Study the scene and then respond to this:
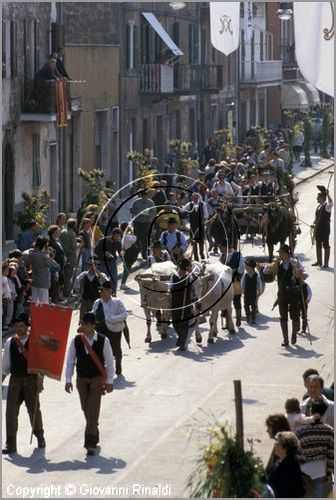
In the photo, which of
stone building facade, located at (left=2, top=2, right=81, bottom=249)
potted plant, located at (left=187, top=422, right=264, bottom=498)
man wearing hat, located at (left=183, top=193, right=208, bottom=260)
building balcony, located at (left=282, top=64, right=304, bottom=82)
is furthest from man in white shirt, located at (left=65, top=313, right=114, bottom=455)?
building balcony, located at (left=282, top=64, right=304, bottom=82)

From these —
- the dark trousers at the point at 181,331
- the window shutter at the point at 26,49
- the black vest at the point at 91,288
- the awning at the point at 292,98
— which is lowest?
the dark trousers at the point at 181,331

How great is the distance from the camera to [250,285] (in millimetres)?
25906

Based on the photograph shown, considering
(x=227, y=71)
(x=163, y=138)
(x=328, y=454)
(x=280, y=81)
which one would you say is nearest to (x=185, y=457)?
(x=328, y=454)

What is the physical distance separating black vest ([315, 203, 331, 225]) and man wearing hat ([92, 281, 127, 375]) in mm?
10478

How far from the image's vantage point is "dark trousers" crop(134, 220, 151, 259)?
1265 inches

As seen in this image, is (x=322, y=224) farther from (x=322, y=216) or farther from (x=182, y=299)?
(x=182, y=299)

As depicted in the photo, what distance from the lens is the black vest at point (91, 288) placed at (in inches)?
938

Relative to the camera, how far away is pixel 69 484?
16.7 m

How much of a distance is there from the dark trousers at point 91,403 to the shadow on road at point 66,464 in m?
0.22

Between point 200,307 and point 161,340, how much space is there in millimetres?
789

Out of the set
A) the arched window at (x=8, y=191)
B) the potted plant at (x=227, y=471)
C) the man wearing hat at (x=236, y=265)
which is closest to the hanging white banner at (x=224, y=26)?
the arched window at (x=8, y=191)

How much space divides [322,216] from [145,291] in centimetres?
784

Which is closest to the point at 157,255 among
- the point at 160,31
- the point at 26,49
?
the point at 26,49

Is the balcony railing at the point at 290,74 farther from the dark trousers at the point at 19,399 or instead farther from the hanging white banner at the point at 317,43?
the hanging white banner at the point at 317,43
